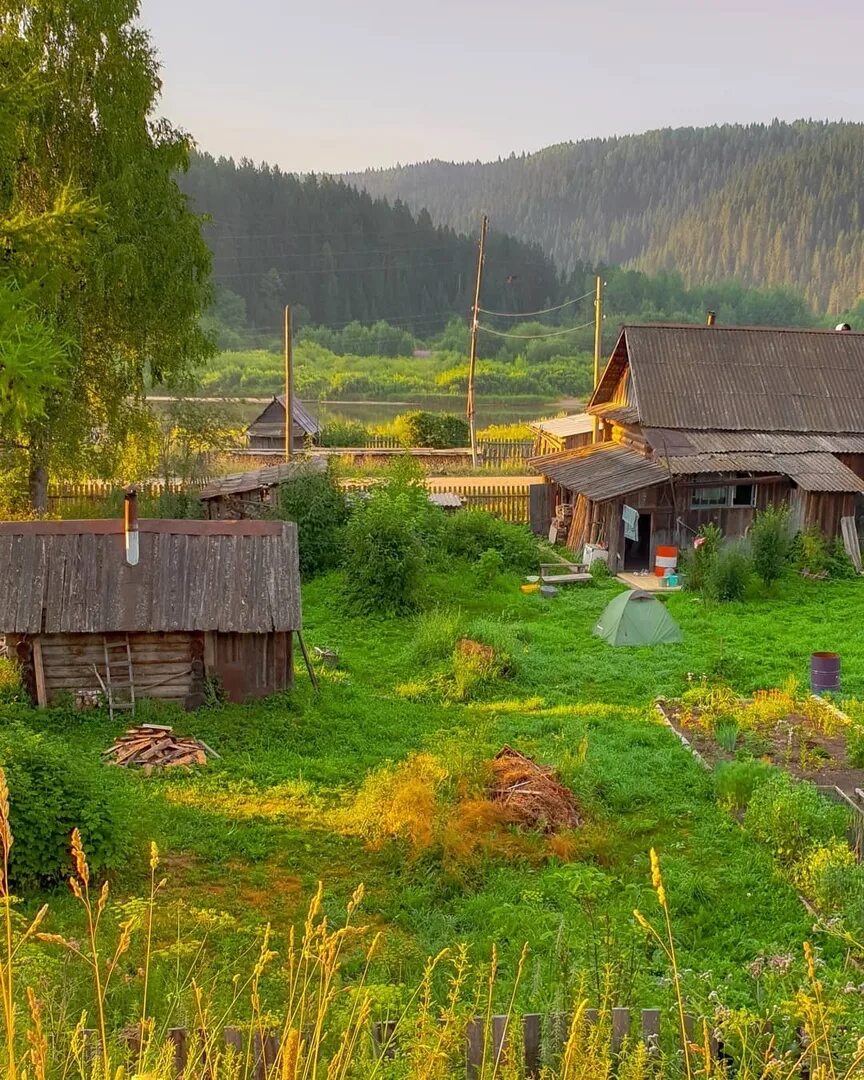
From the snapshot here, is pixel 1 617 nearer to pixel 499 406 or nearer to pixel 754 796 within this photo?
pixel 754 796

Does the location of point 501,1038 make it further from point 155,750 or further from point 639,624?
point 639,624

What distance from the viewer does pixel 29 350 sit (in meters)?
13.3

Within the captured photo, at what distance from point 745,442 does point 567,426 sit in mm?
11689

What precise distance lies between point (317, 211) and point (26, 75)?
11983 cm

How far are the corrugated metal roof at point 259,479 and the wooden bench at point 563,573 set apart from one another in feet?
19.3

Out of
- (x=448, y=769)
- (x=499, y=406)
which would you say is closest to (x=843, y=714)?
(x=448, y=769)

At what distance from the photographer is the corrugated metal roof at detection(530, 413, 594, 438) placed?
→ 3491 centimetres

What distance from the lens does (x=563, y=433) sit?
115ft

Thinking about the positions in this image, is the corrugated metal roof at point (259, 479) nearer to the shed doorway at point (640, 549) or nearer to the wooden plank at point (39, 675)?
the shed doorway at point (640, 549)

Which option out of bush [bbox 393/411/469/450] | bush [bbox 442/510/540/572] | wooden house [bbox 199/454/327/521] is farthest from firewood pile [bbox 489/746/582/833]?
bush [bbox 393/411/469/450]

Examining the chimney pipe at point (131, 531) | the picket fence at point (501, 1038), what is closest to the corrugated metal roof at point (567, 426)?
the chimney pipe at point (131, 531)

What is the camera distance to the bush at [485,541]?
2358cm

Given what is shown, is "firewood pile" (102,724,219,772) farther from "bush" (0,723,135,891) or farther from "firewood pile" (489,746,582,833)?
"firewood pile" (489,746,582,833)

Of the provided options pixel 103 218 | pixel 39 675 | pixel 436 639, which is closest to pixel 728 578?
pixel 436 639
